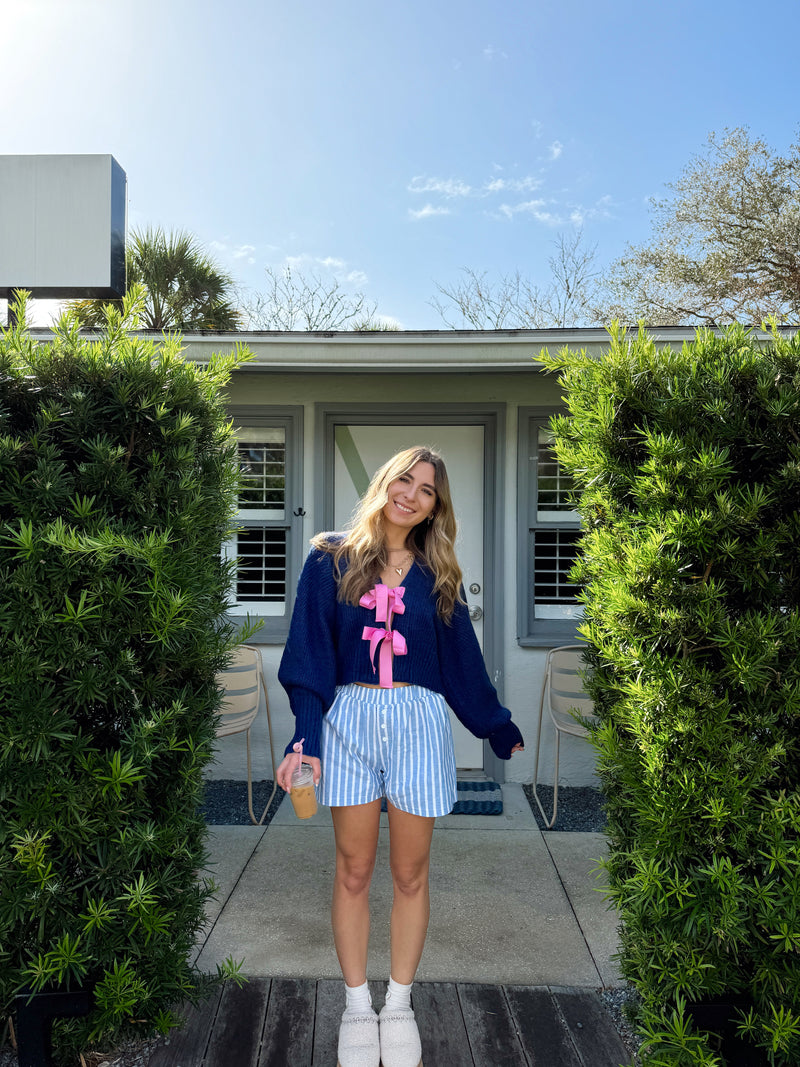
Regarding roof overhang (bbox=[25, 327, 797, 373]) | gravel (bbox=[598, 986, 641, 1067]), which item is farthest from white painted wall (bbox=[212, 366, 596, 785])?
gravel (bbox=[598, 986, 641, 1067])

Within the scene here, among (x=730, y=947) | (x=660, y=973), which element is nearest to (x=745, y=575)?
(x=730, y=947)

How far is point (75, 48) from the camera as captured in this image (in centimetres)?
762

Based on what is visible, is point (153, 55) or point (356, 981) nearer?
point (356, 981)

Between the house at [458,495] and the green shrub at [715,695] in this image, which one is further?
the house at [458,495]

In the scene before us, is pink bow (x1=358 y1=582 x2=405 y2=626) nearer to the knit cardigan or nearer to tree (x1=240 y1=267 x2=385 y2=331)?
the knit cardigan

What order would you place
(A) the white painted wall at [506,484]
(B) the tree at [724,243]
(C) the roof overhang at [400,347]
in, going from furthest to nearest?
(B) the tree at [724,243] < (A) the white painted wall at [506,484] < (C) the roof overhang at [400,347]

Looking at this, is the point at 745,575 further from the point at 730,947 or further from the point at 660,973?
the point at 660,973

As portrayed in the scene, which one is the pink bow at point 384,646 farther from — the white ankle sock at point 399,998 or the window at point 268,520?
the window at point 268,520

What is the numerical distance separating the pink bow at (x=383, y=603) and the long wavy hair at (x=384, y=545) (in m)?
0.02

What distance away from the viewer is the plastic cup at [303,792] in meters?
1.84

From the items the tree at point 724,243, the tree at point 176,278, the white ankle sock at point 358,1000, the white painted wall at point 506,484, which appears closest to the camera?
the white ankle sock at point 358,1000

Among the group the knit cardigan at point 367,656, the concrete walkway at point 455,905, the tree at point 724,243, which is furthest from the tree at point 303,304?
the knit cardigan at point 367,656

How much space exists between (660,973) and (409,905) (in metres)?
0.67

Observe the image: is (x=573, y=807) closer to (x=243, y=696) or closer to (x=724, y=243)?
(x=243, y=696)
